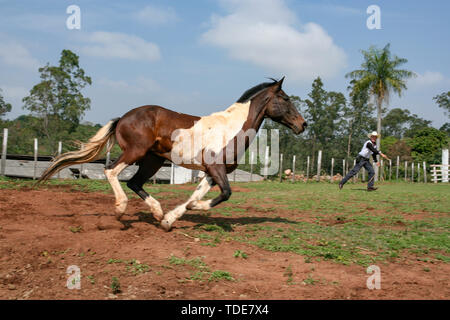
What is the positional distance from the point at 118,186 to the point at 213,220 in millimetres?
2011

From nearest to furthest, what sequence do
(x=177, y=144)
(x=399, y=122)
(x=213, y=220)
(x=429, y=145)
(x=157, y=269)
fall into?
(x=157, y=269), (x=177, y=144), (x=213, y=220), (x=429, y=145), (x=399, y=122)

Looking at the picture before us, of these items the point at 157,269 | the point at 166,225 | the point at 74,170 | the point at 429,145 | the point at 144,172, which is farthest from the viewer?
the point at 429,145

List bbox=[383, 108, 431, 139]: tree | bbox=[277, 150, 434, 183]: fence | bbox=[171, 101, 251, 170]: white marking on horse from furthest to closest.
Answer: bbox=[383, 108, 431, 139]: tree
bbox=[277, 150, 434, 183]: fence
bbox=[171, 101, 251, 170]: white marking on horse

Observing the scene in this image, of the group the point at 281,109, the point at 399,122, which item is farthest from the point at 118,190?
the point at 399,122

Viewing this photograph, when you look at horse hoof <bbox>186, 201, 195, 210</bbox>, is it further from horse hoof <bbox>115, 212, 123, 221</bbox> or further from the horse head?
the horse head

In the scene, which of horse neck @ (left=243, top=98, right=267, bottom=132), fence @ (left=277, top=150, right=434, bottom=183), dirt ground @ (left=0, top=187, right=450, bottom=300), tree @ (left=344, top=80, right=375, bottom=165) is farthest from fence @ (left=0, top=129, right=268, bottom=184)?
tree @ (left=344, top=80, right=375, bottom=165)

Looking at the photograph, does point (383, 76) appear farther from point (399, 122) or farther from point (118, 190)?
point (399, 122)

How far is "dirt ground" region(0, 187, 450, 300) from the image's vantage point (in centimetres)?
341

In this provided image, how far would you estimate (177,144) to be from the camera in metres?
6.00

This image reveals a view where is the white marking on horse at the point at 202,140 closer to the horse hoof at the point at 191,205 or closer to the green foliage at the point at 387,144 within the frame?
the horse hoof at the point at 191,205

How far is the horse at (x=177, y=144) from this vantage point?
5805 mm

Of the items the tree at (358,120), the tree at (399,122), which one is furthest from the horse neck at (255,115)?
the tree at (399,122)

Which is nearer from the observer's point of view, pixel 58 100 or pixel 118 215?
pixel 118 215
